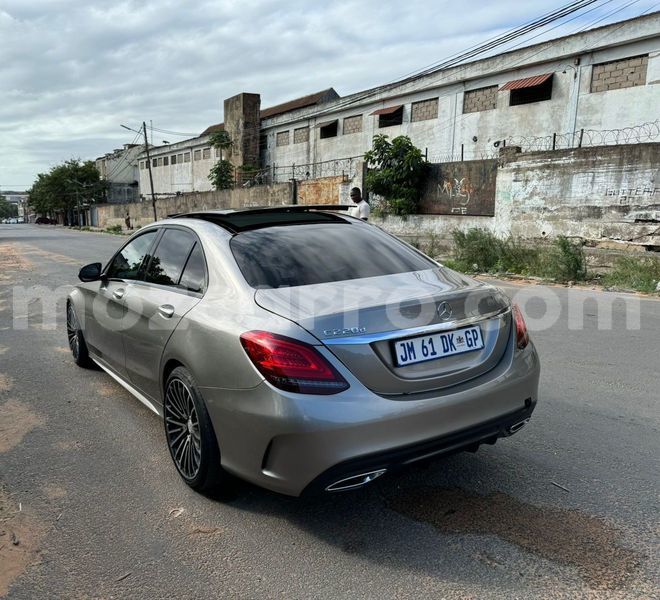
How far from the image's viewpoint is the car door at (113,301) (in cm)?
406

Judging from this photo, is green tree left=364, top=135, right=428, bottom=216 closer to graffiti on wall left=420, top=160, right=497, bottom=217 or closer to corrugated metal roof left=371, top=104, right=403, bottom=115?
graffiti on wall left=420, top=160, right=497, bottom=217

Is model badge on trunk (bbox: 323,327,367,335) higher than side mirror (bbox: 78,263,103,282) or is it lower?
higher

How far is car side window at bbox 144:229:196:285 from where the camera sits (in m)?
3.50

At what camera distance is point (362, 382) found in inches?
94.9

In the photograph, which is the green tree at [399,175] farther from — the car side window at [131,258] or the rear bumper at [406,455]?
the rear bumper at [406,455]

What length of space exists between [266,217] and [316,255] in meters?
0.61

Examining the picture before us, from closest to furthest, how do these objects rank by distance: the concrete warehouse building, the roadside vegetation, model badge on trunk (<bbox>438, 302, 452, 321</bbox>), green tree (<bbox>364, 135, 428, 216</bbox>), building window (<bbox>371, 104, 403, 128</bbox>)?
model badge on trunk (<bbox>438, 302, 452, 321</bbox>)
the roadside vegetation
green tree (<bbox>364, 135, 428, 216</bbox>)
the concrete warehouse building
building window (<bbox>371, 104, 403, 128</bbox>)

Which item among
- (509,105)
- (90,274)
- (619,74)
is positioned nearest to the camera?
(90,274)

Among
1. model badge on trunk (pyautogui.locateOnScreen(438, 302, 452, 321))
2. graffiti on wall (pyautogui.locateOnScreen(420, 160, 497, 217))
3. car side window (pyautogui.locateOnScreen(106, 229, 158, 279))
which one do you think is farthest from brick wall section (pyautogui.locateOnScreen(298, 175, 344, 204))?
model badge on trunk (pyautogui.locateOnScreen(438, 302, 452, 321))

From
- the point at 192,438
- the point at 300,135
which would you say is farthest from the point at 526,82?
the point at 192,438

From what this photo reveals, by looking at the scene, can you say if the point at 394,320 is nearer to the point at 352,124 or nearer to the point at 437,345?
the point at 437,345

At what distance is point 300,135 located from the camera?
1480 inches

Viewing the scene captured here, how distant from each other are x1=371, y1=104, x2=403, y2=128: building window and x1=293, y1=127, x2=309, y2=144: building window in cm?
696

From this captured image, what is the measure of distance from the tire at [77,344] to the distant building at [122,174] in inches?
2887
